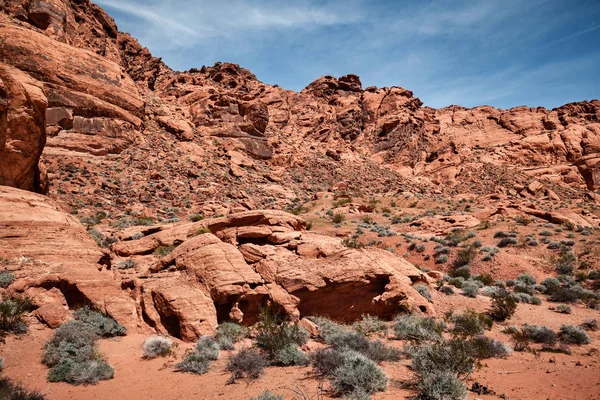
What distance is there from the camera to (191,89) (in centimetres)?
4806

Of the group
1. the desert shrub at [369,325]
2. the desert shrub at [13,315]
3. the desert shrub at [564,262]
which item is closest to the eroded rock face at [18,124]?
the desert shrub at [13,315]

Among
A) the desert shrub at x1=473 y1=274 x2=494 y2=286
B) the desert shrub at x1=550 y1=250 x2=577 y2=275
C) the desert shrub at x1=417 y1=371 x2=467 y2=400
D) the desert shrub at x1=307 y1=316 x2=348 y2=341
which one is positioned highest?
the desert shrub at x1=550 y1=250 x2=577 y2=275

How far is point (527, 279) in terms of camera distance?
14859 millimetres

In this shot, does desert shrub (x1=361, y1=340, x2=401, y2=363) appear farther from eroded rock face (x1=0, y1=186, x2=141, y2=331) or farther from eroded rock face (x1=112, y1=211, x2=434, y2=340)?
eroded rock face (x1=0, y1=186, x2=141, y2=331)

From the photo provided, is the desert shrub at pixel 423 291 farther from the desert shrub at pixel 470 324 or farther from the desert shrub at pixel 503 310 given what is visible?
the desert shrub at pixel 503 310

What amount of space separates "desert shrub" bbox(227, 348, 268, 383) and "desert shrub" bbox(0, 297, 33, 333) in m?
4.61

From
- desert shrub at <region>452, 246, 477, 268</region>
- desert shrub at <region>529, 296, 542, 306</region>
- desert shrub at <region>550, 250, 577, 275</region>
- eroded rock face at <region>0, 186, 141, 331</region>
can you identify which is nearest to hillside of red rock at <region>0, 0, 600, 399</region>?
eroded rock face at <region>0, 186, 141, 331</region>

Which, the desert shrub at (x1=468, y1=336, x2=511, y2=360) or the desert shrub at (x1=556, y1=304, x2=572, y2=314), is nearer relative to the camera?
the desert shrub at (x1=468, y1=336, x2=511, y2=360)

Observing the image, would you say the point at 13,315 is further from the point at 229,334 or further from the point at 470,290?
the point at 470,290

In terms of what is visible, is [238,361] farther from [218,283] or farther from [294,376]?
[218,283]

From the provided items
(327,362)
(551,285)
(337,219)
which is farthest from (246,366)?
(337,219)

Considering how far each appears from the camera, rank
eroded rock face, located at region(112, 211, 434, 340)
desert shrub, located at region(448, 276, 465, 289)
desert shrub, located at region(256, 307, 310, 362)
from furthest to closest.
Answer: desert shrub, located at region(448, 276, 465, 289) < eroded rock face, located at region(112, 211, 434, 340) < desert shrub, located at region(256, 307, 310, 362)

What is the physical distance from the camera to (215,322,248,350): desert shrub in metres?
7.23

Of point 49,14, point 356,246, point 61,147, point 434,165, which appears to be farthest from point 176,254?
point 434,165
